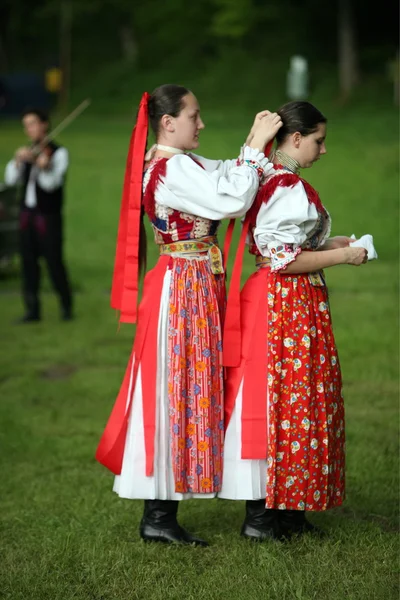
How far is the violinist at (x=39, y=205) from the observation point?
9609 millimetres

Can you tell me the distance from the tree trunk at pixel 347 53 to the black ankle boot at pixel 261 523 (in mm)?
30213

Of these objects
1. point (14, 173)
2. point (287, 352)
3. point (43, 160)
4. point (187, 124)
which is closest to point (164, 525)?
point (287, 352)

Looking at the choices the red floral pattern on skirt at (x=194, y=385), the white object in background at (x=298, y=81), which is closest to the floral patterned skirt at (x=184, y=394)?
the red floral pattern on skirt at (x=194, y=385)

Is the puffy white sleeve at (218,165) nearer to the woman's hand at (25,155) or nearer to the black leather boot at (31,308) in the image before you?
the woman's hand at (25,155)

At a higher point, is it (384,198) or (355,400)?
(384,198)

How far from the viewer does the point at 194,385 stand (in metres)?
4.27

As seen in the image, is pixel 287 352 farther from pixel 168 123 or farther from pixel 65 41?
pixel 65 41

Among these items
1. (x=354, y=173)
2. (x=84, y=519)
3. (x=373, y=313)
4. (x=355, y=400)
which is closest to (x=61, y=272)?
(x=373, y=313)

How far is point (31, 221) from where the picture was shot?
9.95m

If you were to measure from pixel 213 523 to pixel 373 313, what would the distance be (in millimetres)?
5144

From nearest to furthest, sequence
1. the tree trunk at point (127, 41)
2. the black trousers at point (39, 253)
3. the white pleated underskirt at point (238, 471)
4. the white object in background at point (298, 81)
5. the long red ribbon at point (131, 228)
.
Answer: the white pleated underskirt at point (238, 471) → the long red ribbon at point (131, 228) → the black trousers at point (39, 253) → the white object in background at point (298, 81) → the tree trunk at point (127, 41)

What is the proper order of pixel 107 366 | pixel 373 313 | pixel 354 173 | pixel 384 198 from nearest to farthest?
pixel 107 366
pixel 373 313
pixel 384 198
pixel 354 173

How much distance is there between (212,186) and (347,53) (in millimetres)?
32676

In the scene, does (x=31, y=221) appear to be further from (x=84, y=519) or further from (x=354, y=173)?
(x=354, y=173)
